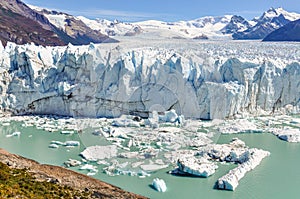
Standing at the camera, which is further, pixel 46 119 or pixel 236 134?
pixel 46 119

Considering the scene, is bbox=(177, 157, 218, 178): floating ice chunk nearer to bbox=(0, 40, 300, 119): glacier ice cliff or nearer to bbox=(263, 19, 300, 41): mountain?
bbox=(0, 40, 300, 119): glacier ice cliff

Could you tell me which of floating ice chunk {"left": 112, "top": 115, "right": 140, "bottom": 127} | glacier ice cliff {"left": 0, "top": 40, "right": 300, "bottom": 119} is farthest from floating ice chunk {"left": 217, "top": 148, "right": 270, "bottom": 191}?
floating ice chunk {"left": 112, "top": 115, "right": 140, "bottom": 127}

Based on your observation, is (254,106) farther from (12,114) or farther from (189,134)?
(12,114)

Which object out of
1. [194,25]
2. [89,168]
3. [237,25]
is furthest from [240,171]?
[194,25]

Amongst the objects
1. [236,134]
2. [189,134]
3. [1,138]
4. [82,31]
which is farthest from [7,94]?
[82,31]

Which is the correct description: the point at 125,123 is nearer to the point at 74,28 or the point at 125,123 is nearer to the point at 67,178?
the point at 67,178

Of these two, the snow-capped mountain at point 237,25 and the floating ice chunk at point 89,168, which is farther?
the snow-capped mountain at point 237,25

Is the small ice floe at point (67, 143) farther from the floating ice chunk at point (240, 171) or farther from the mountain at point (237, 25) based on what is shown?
the mountain at point (237, 25)

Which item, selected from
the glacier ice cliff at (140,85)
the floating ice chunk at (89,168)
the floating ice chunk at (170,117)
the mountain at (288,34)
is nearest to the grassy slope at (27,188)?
the floating ice chunk at (89,168)
